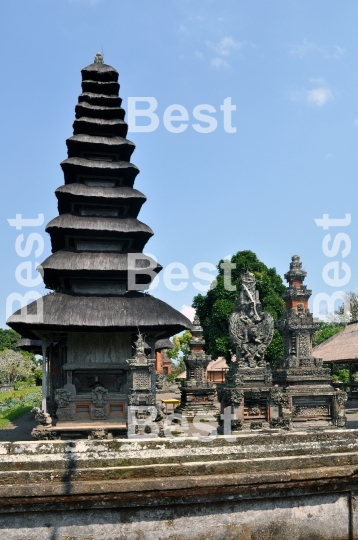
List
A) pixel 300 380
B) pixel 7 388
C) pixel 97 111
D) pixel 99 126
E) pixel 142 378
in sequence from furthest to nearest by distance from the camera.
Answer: pixel 7 388
pixel 97 111
pixel 99 126
pixel 142 378
pixel 300 380

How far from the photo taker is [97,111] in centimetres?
2439

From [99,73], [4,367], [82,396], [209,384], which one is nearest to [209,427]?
[82,396]

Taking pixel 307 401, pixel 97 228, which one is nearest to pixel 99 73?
pixel 97 228

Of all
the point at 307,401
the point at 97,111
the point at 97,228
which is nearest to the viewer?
the point at 307,401

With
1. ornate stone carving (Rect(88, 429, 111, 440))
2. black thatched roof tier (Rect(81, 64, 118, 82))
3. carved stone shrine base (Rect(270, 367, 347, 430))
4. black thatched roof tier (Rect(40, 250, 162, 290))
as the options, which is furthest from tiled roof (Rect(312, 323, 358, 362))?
black thatched roof tier (Rect(81, 64, 118, 82))

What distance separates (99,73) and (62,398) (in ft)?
52.6

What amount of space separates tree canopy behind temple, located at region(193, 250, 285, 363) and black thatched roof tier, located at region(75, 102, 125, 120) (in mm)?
21009

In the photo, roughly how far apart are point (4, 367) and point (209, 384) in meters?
48.9

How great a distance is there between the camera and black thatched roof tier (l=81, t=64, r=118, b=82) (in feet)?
81.9

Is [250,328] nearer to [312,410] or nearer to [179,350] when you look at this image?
[312,410]

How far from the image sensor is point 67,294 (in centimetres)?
2045

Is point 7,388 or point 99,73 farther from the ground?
point 99,73

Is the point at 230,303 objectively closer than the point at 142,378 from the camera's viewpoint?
No

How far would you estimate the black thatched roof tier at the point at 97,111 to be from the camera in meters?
24.3
